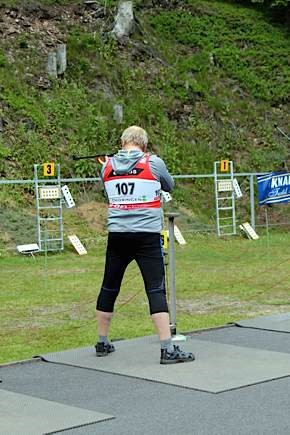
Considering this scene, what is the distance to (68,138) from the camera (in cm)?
2219

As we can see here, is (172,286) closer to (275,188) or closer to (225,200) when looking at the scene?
(275,188)

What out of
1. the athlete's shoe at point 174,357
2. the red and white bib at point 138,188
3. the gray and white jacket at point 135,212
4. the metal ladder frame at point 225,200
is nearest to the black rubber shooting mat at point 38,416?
the athlete's shoe at point 174,357

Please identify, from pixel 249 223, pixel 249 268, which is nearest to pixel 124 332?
pixel 249 268

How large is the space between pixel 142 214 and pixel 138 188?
204mm

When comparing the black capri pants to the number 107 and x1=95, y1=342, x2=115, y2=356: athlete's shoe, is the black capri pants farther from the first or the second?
x1=95, y1=342, x2=115, y2=356: athlete's shoe

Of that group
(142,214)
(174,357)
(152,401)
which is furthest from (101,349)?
(152,401)

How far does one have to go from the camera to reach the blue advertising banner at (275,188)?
15883 millimetres

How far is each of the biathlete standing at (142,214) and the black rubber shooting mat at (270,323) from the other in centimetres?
162

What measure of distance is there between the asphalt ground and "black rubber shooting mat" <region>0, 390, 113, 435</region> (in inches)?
3.7

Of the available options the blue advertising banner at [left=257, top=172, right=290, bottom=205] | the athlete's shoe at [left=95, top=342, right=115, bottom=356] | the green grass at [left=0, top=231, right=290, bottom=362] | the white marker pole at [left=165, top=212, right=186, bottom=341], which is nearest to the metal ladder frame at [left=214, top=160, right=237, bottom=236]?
the green grass at [left=0, top=231, right=290, bottom=362]

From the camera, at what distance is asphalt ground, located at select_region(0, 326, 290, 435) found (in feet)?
15.7

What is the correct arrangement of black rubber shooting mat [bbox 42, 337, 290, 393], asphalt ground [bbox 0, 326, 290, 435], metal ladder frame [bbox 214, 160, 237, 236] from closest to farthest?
asphalt ground [bbox 0, 326, 290, 435] < black rubber shooting mat [bbox 42, 337, 290, 393] < metal ladder frame [bbox 214, 160, 237, 236]

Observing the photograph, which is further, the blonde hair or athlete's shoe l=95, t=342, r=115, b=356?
athlete's shoe l=95, t=342, r=115, b=356

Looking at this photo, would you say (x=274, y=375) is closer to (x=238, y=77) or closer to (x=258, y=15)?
(x=238, y=77)
